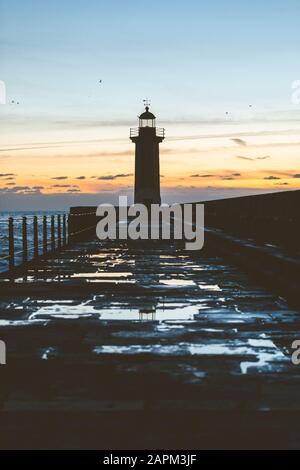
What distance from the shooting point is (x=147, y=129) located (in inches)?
2827

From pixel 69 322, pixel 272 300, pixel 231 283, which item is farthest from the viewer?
pixel 231 283

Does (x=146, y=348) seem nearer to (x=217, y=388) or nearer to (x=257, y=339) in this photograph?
(x=257, y=339)

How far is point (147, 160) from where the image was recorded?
2854 inches

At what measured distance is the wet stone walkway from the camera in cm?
499

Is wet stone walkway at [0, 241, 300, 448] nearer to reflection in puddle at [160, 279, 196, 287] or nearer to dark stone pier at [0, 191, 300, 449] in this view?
dark stone pier at [0, 191, 300, 449]

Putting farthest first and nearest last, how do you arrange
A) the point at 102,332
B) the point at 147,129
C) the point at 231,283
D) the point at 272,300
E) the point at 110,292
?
the point at 147,129
the point at 231,283
the point at 110,292
the point at 272,300
the point at 102,332

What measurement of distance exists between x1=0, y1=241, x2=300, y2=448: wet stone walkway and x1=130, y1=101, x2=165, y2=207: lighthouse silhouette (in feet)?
192

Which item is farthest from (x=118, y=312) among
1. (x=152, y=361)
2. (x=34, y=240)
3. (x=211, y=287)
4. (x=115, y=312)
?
(x=34, y=240)

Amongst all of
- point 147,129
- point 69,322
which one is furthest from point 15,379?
point 147,129

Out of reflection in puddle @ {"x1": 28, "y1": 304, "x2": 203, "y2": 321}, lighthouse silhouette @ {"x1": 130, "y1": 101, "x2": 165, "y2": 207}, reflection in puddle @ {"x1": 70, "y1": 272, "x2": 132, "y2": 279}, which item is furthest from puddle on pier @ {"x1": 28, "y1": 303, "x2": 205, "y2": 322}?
lighthouse silhouette @ {"x1": 130, "y1": 101, "x2": 165, "y2": 207}

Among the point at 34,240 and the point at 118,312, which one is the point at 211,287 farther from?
the point at 34,240

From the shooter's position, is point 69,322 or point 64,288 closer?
point 69,322

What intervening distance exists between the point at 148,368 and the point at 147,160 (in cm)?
6606
